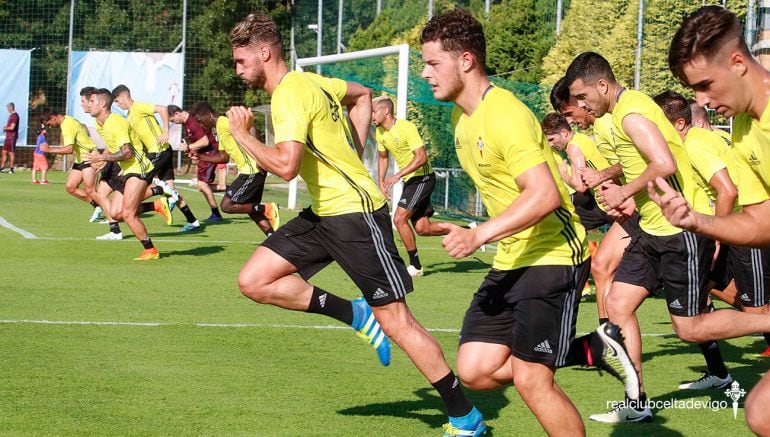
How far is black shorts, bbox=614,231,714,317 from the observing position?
6.82 meters

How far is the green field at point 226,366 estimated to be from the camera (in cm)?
642

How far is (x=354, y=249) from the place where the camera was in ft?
21.4

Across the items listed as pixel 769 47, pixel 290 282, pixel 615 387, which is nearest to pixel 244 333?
pixel 290 282

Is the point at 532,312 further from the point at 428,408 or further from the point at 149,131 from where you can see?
the point at 149,131

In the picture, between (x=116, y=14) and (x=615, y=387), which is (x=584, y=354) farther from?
(x=116, y=14)

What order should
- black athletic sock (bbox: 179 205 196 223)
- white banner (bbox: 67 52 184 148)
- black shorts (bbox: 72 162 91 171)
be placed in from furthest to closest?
white banner (bbox: 67 52 184 148) < black shorts (bbox: 72 162 91 171) < black athletic sock (bbox: 179 205 196 223)

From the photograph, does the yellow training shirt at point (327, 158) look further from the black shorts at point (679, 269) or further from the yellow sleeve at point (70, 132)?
the yellow sleeve at point (70, 132)

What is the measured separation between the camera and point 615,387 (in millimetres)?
7652

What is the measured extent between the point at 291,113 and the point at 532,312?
2.02 meters

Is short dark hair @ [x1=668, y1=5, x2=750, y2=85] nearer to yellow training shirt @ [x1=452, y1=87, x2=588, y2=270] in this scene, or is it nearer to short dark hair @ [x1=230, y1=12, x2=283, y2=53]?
yellow training shirt @ [x1=452, y1=87, x2=588, y2=270]

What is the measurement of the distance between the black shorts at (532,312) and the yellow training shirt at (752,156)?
3.22 ft

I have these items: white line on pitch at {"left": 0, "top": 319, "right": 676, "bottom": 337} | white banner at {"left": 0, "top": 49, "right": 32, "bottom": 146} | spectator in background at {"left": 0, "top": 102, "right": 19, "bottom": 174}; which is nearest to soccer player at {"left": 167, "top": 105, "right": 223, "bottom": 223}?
white line on pitch at {"left": 0, "top": 319, "right": 676, "bottom": 337}

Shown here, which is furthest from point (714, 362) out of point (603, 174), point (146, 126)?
point (146, 126)

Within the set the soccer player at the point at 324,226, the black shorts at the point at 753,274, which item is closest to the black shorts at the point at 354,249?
the soccer player at the point at 324,226
